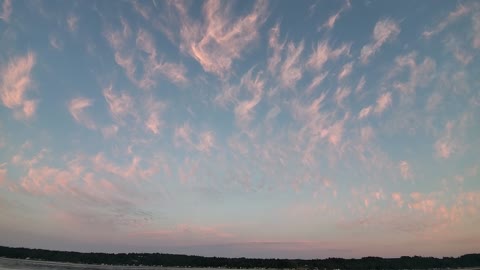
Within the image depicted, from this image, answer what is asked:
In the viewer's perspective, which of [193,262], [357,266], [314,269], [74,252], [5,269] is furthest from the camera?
[74,252]

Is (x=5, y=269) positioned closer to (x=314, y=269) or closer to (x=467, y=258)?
(x=314, y=269)

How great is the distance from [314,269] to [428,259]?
200ft

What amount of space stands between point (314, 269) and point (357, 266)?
21311 millimetres

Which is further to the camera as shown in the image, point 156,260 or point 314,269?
point 156,260

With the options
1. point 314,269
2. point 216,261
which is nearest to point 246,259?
point 216,261

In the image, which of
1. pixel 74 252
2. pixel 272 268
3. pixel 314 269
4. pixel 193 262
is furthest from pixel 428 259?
pixel 74 252

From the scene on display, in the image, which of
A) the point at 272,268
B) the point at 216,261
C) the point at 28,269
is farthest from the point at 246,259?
the point at 28,269

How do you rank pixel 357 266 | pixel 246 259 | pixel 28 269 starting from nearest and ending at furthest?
1. pixel 28 269
2. pixel 357 266
3. pixel 246 259

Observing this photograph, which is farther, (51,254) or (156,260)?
(51,254)

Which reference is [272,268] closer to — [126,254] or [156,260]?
[156,260]

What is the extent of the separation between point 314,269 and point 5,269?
8980cm

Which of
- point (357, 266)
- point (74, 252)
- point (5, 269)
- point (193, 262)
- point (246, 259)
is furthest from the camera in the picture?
point (74, 252)

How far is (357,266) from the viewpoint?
400 ft

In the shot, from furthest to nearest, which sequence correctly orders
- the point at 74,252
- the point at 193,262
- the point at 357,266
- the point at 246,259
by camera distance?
1. the point at 74,252
2. the point at 246,259
3. the point at 193,262
4. the point at 357,266
